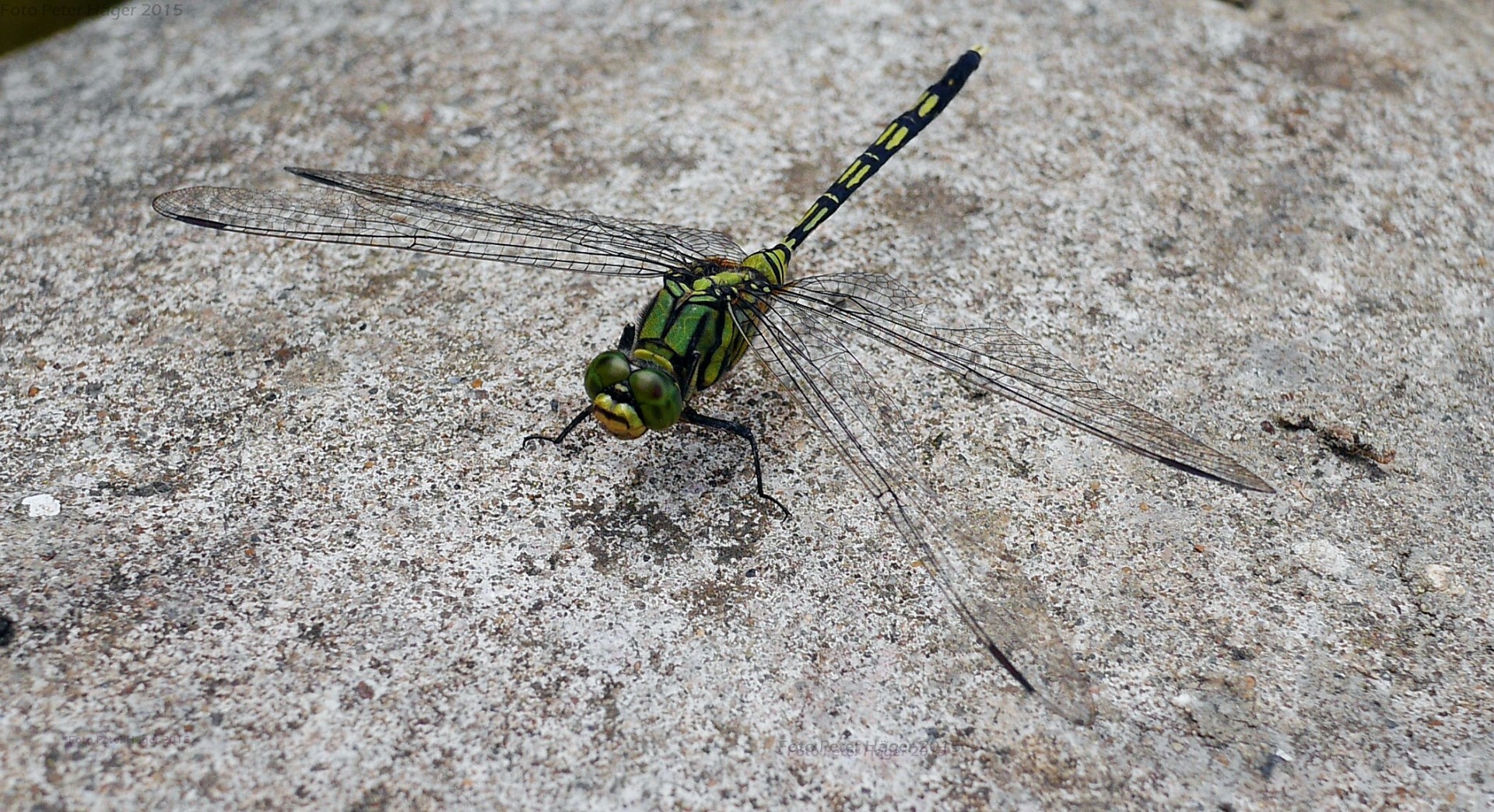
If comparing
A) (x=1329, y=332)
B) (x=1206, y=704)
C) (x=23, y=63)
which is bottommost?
Answer: (x=1206, y=704)

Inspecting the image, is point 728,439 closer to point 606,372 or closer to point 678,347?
point 678,347

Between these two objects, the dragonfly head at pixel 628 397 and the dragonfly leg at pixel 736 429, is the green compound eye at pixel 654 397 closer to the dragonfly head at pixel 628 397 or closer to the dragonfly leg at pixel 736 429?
the dragonfly head at pixel 628 397

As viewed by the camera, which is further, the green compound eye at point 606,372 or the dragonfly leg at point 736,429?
the dragonfly leg at point 736,429

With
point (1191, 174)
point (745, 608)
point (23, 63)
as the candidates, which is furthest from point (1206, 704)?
point (23, 63)

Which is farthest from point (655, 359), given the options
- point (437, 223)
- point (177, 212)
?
point (177, 212)

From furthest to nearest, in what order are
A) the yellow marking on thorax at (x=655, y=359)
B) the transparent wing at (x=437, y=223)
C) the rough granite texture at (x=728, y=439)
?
the transparent wing at (x=437, y=223) → the yellow marking on thorax at (x=655, y=359) → the rough granite texture at (x=728, y=439)

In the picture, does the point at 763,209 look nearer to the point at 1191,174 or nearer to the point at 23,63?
the point at 1191,174

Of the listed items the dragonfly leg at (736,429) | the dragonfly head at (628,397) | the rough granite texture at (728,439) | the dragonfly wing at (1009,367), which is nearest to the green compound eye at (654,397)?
the dragonfly head at (628,397)
